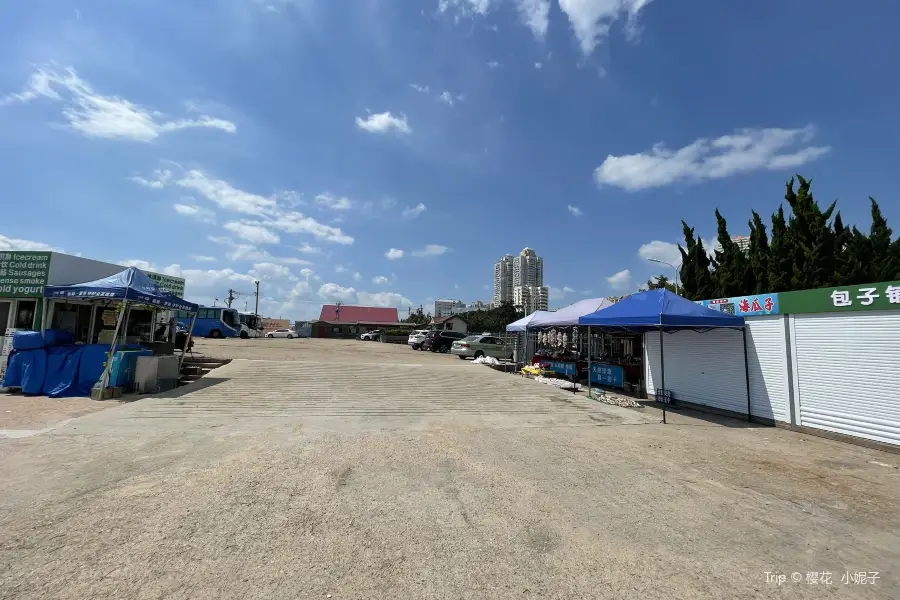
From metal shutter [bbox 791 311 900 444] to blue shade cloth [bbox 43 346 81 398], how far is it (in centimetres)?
1686

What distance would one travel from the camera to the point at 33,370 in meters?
10.5

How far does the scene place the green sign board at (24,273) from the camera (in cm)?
1210

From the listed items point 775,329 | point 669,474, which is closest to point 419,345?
point 775,329

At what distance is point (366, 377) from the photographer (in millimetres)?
14102

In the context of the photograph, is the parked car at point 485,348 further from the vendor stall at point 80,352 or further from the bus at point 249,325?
the bus at point 249,325

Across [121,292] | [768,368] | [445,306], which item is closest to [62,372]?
[121,292]

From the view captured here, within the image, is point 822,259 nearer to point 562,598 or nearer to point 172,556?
point 562,598

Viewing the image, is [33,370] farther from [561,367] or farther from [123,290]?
[561,367]

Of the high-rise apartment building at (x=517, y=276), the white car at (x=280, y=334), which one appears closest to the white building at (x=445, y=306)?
the high-rise apartment building at (x=517, y=276)

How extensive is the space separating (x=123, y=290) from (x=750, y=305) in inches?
597

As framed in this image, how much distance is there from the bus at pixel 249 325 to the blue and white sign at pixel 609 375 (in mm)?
39566

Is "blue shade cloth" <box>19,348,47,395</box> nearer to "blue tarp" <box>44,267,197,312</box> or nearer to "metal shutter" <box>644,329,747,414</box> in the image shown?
"blue tarp" <box>44,267,197,312</box>

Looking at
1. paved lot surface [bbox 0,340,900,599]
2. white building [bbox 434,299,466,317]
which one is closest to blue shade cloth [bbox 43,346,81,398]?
paved lot surface [bbox 0,340,900,599]

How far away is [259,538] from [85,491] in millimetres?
2475
